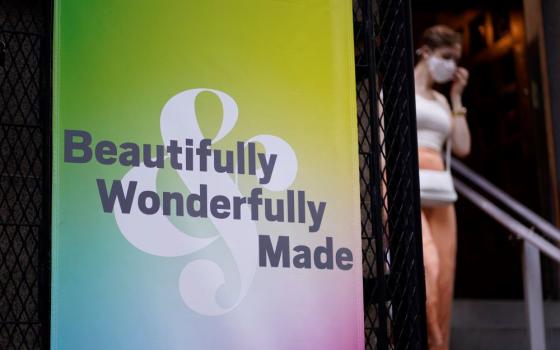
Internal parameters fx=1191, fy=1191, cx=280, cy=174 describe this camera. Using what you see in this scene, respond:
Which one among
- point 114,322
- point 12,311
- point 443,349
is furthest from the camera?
point 443,349

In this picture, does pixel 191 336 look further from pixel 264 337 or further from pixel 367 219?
pixel 367 219

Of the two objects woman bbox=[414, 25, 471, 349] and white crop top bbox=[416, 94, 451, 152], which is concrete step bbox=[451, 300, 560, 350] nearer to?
woman bbox=[414, 25, 471, 349]

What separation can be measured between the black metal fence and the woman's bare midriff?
1.54 meters

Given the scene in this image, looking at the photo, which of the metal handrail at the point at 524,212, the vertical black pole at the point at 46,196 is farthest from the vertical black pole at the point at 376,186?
the metal handrail at the point at 524,212

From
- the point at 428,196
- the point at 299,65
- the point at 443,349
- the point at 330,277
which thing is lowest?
the point at 443,349

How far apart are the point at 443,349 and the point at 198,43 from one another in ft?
9.62

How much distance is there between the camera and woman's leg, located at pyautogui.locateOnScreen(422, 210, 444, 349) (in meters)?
7.04

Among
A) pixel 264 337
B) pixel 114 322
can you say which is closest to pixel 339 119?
pixel 264 337

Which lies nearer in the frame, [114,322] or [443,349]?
[114,322]

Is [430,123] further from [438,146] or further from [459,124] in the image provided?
[459,124]

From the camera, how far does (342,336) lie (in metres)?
5.05

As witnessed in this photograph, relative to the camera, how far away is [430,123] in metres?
7.47

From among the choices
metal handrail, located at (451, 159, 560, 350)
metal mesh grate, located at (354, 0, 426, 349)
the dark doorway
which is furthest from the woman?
the dark doorway

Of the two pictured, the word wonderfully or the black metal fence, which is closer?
the word wonderfully
